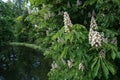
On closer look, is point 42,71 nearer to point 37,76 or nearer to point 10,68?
point 37,76

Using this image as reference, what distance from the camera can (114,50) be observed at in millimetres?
5621

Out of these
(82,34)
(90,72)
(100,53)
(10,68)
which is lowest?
(10,68)

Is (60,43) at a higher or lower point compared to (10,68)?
higher

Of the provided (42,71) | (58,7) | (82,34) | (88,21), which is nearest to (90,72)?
(82,34)

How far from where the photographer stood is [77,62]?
242 inches

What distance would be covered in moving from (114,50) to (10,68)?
846 inches

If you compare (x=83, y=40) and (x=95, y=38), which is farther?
(x=83, y=40)

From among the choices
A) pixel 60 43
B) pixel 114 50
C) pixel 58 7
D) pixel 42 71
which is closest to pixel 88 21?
pixel 58 7

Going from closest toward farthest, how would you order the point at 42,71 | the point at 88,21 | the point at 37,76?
the point at 88,21, the point at 37,76, the point at 42,71

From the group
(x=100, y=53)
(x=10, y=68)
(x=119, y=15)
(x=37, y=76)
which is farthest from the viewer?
(x=10, y=68)

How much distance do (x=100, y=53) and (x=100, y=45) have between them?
170 mm

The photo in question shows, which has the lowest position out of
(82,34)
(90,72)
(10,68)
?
(10,68)

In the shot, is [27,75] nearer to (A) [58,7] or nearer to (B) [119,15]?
(A) [58,7]

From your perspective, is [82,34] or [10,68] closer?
[82,34]
